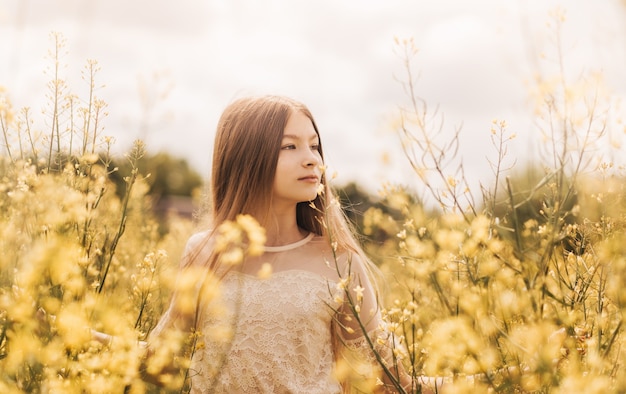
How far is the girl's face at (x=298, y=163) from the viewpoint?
2.14 metres

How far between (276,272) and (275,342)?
23cm

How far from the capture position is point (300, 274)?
2152 millimetres

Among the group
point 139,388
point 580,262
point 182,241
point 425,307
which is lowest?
point 182,241

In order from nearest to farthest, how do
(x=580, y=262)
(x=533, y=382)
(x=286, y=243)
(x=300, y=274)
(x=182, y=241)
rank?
1. (x=533, y=382)
2. (x=580, y=262)
3. (x=300, y=274)
4. (x=286, y=243)
5. (x=182, y=241)

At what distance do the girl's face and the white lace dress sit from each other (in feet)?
0.95

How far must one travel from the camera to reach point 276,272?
7.13 ft

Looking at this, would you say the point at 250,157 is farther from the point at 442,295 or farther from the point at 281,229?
the point at 442,295

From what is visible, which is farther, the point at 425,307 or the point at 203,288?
the point at 425,307

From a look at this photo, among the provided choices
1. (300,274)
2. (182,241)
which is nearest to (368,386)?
(300,274)

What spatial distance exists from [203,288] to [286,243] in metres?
0.47

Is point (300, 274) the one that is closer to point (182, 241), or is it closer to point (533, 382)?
point (533, 382)

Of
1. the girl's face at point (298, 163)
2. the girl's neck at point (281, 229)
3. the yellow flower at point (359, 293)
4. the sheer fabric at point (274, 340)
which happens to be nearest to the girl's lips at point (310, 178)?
the girl's face at point (298, 163)

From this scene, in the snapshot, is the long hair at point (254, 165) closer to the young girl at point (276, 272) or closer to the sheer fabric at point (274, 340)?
the young girl at point (276, 272)

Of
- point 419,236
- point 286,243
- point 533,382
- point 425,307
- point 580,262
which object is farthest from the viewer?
point 425,307
